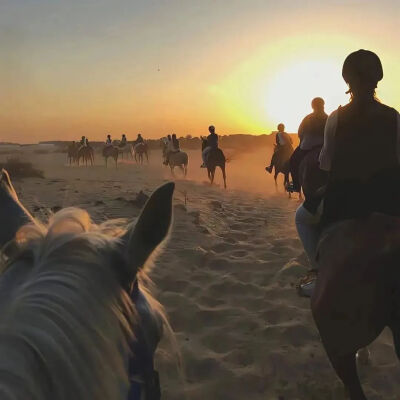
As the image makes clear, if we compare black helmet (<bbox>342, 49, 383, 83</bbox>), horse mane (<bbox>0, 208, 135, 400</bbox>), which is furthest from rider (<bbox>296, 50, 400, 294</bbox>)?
horse mane (<bbox>0, 208, 135, 400</bbox>)

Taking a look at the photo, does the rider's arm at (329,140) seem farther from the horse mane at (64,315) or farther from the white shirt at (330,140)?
the horse mane at (64,315)

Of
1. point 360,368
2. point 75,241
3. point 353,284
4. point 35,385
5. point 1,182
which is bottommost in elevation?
point 360,368

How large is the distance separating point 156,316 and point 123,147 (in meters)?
37.6

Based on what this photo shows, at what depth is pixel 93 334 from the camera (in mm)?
1090

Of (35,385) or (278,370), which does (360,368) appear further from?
(35,385)

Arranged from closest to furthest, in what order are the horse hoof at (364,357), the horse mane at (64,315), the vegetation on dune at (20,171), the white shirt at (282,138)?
the horse mane at (64,315)
the horse hoof at (364,357)
the white shirt at (282,138)
the vegetation on dune at (20,171)

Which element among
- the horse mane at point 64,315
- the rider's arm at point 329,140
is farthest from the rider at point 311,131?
the horse mane at point 64,315

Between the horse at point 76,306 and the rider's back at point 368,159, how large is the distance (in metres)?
1.45

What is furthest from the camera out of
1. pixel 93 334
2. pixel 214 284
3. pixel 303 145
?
pixel 214 284

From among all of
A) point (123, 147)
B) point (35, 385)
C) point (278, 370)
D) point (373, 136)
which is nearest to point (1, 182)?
point (35, 385)

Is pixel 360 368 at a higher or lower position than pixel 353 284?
lower

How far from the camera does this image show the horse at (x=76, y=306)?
95 centimetres

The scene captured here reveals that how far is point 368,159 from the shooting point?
2.51m

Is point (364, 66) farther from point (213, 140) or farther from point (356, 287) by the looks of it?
point (213, 140)
